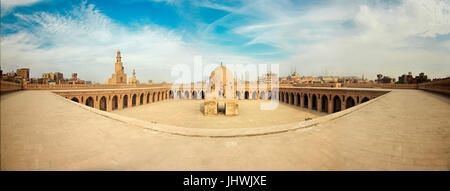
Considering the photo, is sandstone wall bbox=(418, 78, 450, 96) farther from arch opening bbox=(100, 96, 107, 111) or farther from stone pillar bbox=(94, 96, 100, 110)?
arch opening bbox=(100, 96, 107, 111)

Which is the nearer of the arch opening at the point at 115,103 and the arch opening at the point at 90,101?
the arch opening at the point at 90,101

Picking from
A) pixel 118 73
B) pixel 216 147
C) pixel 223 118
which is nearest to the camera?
pixel 216 147

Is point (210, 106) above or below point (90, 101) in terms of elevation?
below

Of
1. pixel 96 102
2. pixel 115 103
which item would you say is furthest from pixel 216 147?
pixel 115 103

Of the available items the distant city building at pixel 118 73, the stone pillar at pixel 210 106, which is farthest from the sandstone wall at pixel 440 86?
the distant city building at pixel 118 73

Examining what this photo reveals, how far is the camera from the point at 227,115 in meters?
20.2

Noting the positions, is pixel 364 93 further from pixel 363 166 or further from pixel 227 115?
pixel 363 166

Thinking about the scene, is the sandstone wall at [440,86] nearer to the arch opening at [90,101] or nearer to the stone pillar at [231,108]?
the stone pillar at [231,108]

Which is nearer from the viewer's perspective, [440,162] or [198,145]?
[440,162]

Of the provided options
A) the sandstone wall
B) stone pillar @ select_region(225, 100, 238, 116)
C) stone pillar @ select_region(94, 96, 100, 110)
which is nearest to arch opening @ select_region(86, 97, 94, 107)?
stone pillar @ select_region(94, 96, 100, 110)

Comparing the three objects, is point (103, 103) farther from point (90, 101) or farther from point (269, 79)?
point (269, 79)
